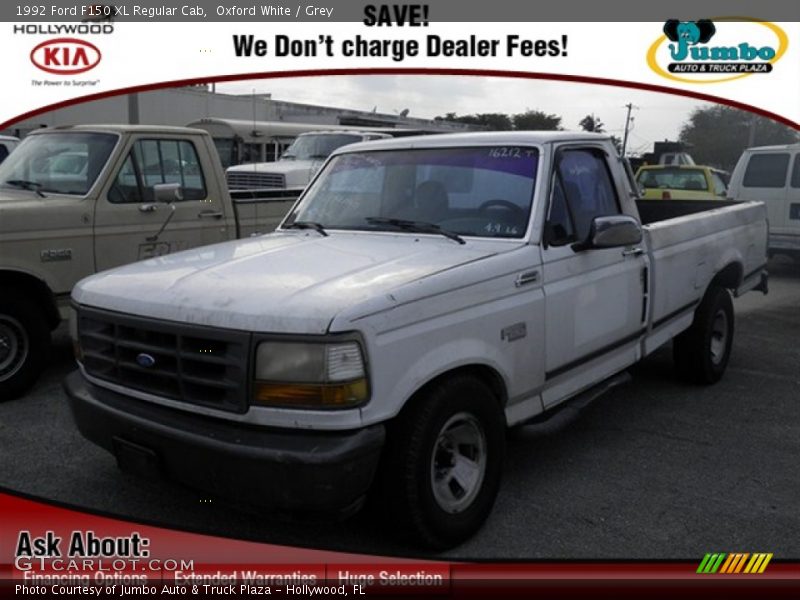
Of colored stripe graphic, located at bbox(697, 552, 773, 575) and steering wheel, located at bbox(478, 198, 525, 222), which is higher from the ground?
steering wheel, located at bbox(478, 198, 525, 222)

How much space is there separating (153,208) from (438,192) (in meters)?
3.07

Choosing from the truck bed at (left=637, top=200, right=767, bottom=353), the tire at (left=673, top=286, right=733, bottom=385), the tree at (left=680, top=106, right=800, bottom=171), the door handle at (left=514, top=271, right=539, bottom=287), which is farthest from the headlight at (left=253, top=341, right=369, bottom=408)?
the tree at (left=680, top=106, right=800, bottom=171)

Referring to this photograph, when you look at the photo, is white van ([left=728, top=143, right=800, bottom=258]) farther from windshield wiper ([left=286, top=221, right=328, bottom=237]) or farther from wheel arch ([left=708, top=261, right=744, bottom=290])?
windshield wiper ([left=286, top=221, right=328, bottom=237])

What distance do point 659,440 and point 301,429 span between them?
9.21ft

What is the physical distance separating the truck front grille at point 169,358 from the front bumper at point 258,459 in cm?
12

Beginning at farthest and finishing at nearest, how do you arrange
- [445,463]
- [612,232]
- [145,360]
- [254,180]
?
[254,180], [612,232], [445,463], [145,360]

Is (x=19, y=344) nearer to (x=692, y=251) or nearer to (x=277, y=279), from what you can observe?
(x=277, y=279)

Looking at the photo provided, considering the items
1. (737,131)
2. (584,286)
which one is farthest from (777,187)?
(584,286)

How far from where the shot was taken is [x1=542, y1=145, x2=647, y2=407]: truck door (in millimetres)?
4055

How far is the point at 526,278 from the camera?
3.83 m

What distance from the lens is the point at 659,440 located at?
4898 mm

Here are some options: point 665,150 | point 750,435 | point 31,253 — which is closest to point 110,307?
point 31,253

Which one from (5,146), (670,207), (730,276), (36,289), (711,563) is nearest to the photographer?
(711,563)

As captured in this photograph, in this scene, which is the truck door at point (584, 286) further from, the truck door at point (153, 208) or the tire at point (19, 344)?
the tire at point (19, 344)
